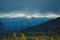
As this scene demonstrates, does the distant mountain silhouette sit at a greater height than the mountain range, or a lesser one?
lesser

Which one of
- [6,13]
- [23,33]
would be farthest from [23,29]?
[6,13]

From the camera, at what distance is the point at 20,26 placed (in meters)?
7.38

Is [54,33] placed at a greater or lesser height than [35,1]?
lesser

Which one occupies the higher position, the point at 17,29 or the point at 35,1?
the point at 35,1

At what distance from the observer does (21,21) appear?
7.32 meters

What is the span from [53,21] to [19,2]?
925mm

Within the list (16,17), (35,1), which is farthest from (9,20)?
(35,1)

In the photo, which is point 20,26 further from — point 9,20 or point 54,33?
point 54,33

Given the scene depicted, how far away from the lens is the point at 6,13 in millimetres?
7383

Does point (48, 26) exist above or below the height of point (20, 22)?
below

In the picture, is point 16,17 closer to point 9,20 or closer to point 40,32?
point 9,20

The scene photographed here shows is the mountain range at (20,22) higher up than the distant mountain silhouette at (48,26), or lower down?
higher up

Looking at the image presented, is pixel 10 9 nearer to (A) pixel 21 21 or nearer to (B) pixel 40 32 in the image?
(A) pixel 21 21

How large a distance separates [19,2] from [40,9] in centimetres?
53
